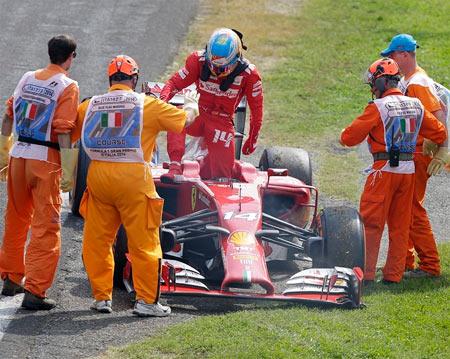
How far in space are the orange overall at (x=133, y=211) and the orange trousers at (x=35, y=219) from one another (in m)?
0.30

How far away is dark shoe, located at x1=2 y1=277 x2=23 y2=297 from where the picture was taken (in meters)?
11.1

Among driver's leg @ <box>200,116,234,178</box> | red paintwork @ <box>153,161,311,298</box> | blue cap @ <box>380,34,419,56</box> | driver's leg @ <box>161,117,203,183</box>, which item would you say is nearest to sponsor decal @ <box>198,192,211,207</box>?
red paintwork @ <box>153,161,311,298</box>

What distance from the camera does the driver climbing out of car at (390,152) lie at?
39.3ft

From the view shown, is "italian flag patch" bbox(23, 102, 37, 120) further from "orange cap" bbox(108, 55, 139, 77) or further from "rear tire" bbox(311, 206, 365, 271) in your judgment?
"rear tire" bbox(311, 206, 365, 271)

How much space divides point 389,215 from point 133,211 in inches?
112

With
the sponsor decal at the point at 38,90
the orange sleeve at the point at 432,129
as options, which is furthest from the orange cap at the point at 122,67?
the orange sleeve at the point at 432,129

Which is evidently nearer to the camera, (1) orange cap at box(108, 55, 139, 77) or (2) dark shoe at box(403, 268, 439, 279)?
(1) orange cap at box(108, 55, 139, 77)

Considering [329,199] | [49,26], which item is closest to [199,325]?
[329,199]

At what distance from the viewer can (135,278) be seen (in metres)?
10.7

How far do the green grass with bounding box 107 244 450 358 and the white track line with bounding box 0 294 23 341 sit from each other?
1074 mm

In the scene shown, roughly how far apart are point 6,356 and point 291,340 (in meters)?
2.16

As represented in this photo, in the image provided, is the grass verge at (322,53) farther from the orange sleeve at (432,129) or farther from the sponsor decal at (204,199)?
the sponsor decal at (204,199)

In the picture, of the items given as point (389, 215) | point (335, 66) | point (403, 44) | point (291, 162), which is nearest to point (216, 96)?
point (291, 162)

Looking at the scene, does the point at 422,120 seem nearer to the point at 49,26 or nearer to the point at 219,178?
the point at 219,178
